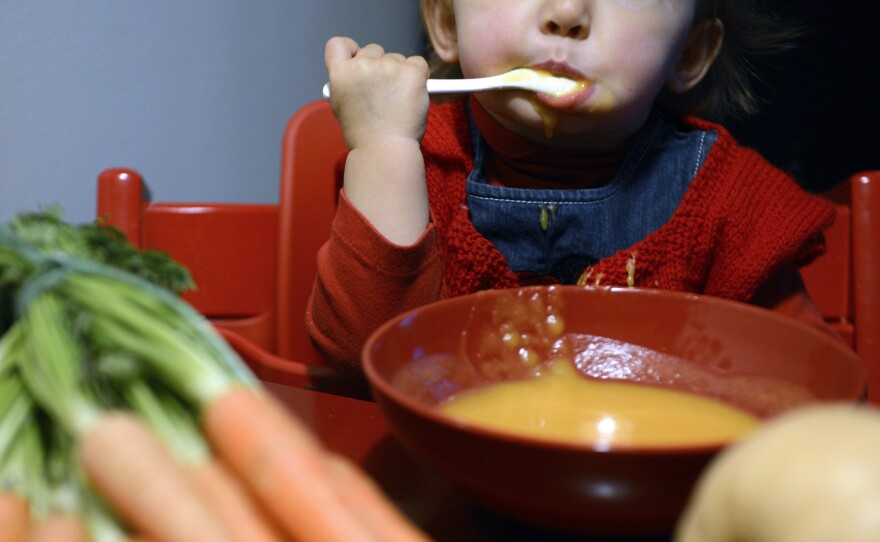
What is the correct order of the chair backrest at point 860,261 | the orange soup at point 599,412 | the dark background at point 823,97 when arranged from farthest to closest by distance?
1. the dark background at point 823,97
2. the chair backrest at point 860,261
3. the orange soup at point 599,412

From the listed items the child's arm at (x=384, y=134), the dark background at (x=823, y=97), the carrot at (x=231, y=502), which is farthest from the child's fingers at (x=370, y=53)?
the dark background at (x=823, y=97)

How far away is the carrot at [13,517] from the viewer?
1.22ft

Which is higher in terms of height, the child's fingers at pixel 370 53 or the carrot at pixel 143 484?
the child's fingers at pixel 370 53

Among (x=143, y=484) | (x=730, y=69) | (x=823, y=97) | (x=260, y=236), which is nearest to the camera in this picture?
(x=143, y=484)

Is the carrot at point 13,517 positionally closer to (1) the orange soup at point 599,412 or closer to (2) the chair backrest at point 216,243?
(1) the orange soup at point 599,412

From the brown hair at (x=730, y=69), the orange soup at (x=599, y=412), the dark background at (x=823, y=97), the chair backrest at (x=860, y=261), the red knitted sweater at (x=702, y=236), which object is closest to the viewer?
the orange soup at (x=599, y=412)

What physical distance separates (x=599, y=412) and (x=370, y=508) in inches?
6.5

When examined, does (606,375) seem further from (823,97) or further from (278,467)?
(823,97)

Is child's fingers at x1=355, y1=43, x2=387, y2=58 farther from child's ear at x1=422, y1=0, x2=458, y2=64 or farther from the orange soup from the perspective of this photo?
the orange soup

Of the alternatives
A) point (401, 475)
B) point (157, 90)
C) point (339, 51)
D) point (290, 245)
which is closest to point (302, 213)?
point (290, 245)

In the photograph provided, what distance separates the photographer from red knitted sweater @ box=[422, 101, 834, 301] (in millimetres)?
Result: 908

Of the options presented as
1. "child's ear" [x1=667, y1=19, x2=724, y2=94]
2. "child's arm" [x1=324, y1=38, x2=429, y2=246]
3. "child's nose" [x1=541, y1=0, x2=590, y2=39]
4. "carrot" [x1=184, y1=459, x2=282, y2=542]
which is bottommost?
"carrot" [x1=184, y1=459, x2=282, y2=542]

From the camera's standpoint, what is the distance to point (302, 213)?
100 cm

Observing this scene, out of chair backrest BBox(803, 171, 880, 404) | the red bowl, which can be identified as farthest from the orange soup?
chair backrest BBox(803, 171, 880, 404)
